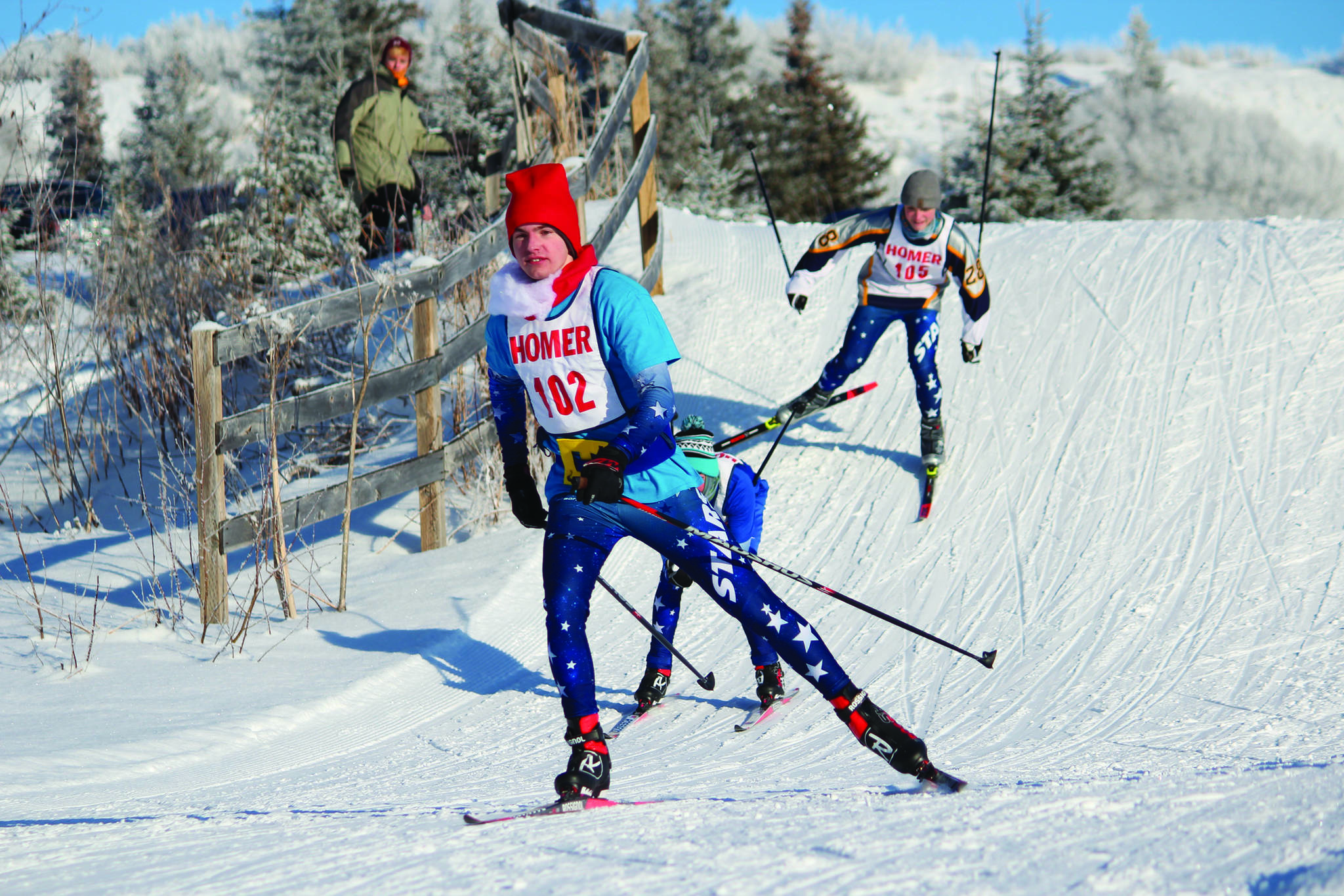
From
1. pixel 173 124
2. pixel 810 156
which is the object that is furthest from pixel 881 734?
pixel 810 156

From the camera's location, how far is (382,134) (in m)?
8.81

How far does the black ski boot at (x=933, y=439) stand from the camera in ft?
20.9

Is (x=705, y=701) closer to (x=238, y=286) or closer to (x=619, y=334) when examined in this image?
(x=619, y=334)

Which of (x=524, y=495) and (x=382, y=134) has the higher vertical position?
(x=382, y=134)

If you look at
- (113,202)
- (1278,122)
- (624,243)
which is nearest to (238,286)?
(113,202)

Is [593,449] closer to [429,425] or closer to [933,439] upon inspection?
[429,425]

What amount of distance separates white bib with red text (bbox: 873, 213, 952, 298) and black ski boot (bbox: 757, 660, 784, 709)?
2.77 m

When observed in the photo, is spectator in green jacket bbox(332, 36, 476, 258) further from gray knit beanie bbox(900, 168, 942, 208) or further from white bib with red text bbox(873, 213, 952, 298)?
gray knit beanie bbox(900, 168, 942, 208)

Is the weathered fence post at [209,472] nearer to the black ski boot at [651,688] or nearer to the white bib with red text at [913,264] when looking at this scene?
the black ski boot at [651,688]

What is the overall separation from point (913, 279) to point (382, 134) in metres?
4.91

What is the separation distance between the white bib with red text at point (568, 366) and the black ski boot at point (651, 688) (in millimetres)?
1450

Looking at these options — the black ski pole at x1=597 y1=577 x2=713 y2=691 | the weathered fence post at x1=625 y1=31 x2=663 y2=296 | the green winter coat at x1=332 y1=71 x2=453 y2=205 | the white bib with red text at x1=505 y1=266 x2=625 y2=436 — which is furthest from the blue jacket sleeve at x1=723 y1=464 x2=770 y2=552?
the green winter coat at x1=332 y1=71 x2=453 y2=205

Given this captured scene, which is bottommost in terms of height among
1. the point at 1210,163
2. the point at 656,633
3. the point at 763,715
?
the point at 763,715

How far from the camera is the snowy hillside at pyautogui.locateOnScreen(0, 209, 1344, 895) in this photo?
232 cm
